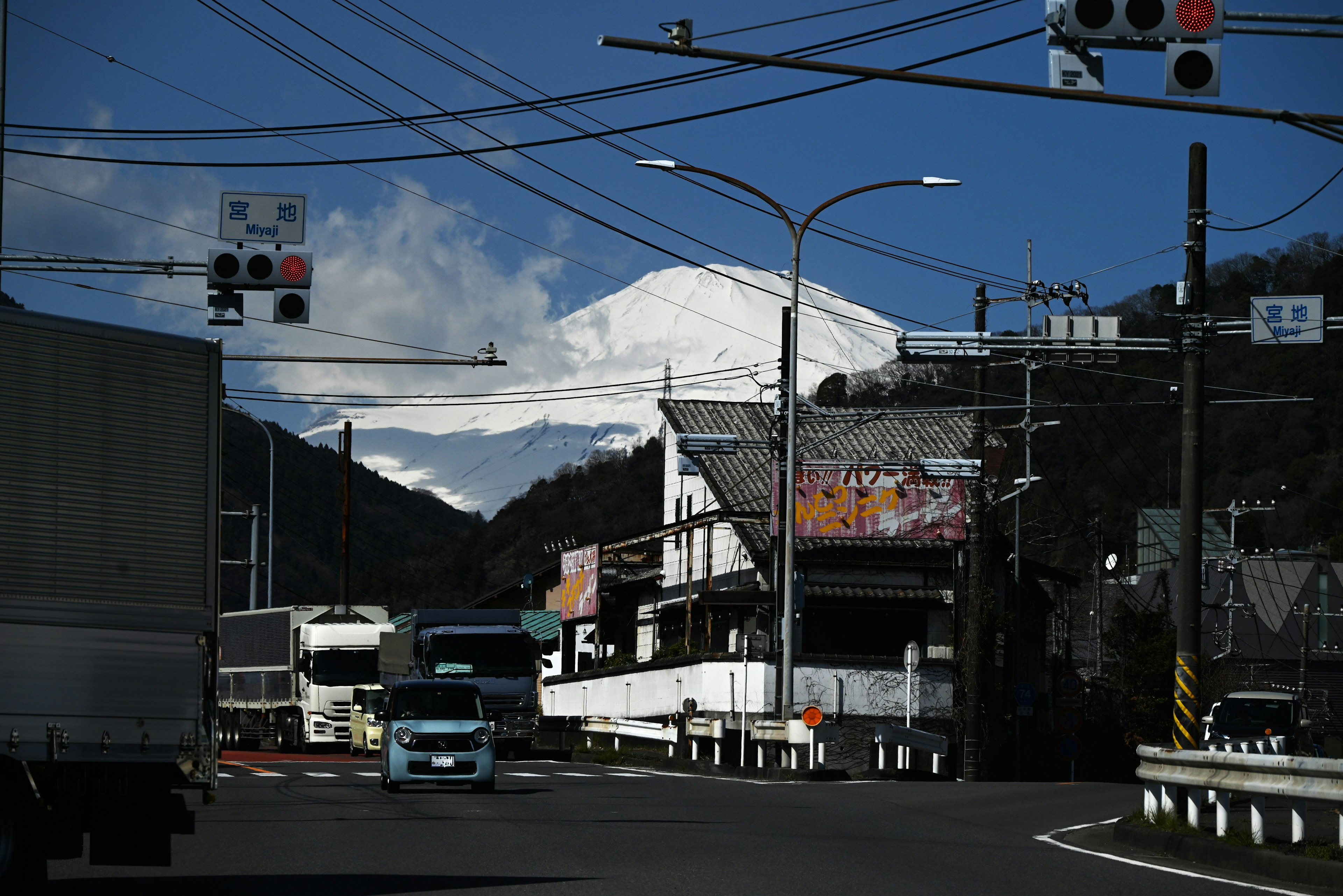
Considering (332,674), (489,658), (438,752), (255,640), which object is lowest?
(332,674)

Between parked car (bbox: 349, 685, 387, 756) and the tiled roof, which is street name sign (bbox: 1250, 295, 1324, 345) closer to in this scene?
parked car (bbox: 349, 685, 387, 756)

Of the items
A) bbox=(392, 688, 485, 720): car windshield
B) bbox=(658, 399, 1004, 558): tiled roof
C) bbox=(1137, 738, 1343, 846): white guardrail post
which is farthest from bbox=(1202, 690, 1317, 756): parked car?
bbox=(658, 399, 1004, 558): tiled roof

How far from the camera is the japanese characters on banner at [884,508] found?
4059 centimetres

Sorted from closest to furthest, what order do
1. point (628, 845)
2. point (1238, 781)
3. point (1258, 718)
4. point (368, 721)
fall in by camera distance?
1. point (1238, 781)
2. point (628, 845)
3. point (1258, 718)
4. point (368, 721)

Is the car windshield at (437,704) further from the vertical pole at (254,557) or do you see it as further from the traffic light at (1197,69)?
the vertical pole at (254,557)

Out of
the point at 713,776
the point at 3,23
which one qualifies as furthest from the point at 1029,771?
the point at 3,23

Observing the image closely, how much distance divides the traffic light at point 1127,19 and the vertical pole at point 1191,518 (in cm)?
1045

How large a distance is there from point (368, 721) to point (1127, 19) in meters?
28.9

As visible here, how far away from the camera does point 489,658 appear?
34281 millimetres

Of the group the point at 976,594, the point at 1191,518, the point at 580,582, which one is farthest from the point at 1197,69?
the point at 580,582

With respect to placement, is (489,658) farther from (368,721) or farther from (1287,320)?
(1287,320)

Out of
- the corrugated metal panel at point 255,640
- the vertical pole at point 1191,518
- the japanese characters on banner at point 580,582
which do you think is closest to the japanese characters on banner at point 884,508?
the japanese characters on banner at point 580,582

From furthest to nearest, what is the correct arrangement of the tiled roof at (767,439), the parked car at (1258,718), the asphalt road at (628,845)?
→ the tiled roof at (767,439) < the parked car at (1258,718) < the asphalt road at (628,845)

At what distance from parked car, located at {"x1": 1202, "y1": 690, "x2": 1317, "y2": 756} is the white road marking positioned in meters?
12.1
